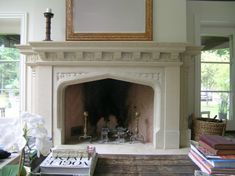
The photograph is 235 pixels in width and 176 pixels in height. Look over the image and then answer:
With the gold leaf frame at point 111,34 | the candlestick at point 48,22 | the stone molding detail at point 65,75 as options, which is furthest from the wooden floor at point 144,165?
the candlestick at point 48,22

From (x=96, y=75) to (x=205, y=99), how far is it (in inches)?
75.5

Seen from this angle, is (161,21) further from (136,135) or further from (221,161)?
(221,161)

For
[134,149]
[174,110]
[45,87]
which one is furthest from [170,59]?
[45,87]

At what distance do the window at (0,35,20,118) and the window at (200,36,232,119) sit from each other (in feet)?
9.44

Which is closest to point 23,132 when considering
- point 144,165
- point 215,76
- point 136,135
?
point 144,165

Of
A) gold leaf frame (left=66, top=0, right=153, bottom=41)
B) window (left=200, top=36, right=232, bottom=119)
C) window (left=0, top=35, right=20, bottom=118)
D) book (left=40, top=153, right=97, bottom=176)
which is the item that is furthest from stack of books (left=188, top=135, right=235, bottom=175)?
window (left=0, top=35, right=20, bottom=118)

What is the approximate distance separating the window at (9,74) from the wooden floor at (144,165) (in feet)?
6.53

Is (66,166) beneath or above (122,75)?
beneath

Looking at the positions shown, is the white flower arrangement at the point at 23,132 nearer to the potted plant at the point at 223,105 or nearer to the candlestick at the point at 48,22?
the candlestick at the point at 48,22

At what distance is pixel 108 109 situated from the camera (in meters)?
3.64

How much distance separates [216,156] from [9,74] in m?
3.48

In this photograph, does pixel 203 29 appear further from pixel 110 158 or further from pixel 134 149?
pixel 110 158

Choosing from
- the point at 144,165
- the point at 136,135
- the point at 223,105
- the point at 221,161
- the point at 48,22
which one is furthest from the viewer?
the point at 223,105

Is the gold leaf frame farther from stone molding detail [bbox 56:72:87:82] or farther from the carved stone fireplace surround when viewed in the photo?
stone molding detail [bbox 56:72:87:82]
